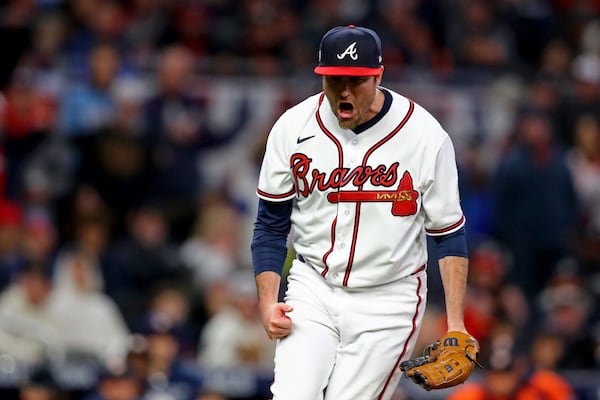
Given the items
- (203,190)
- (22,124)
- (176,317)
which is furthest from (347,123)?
(22,124)

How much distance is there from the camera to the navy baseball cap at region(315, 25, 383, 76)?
5.50 m

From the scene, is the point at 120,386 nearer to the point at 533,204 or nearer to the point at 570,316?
the point at 570,316

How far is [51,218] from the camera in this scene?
11.3 m

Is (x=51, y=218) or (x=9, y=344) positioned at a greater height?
(x=51, y=218)

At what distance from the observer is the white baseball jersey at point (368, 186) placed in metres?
5.75

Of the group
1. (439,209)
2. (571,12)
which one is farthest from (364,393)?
(571,12)

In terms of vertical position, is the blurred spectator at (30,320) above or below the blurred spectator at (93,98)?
below

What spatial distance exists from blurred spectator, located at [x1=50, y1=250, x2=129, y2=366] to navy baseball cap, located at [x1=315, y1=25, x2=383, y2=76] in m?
4.80

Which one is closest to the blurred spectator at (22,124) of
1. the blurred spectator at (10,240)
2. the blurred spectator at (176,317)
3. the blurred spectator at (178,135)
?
the blurred spectator at (10,240)

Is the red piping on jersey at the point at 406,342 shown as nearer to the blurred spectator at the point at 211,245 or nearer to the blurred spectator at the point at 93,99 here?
the blurred spectator at the point at 211,245

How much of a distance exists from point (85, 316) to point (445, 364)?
5214 millimetres

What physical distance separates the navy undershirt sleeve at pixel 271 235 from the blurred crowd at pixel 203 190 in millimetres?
3160

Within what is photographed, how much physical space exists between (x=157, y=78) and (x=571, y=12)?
5460 mm

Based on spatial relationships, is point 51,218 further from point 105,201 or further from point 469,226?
point 469,226
